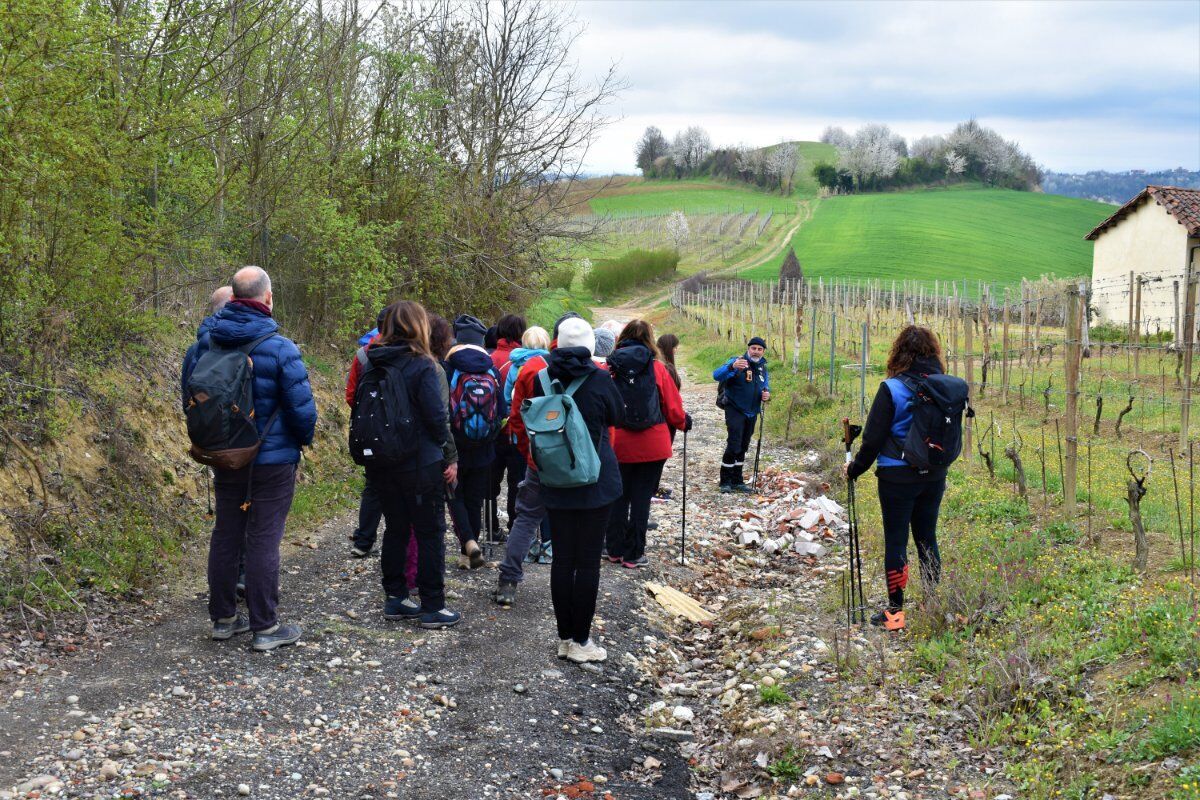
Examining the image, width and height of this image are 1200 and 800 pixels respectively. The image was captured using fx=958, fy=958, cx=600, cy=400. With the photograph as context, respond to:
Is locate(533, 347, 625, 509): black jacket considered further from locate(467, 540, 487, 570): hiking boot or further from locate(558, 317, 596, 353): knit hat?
locate(467, 540, 487, 570): hiking boot

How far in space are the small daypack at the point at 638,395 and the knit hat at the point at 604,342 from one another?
2.49 ft

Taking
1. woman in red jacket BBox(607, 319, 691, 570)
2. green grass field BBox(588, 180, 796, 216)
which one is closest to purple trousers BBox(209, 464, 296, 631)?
woman in red jacket BBox(607, 319, 691, 570)

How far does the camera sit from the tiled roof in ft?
99.3

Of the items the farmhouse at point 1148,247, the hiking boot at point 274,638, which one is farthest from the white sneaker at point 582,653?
the farmhouse at point 1148,247

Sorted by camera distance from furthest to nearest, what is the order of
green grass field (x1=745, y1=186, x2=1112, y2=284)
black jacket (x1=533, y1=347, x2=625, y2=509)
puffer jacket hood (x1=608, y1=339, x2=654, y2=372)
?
green grass field (x1=745, y1=186, x2=1112, y2=284) < puffer jacket hood (x1=608, y1=339, x2=654, y2=372) < black jacket (x1=533, y1=347, x2=625, y2=509)

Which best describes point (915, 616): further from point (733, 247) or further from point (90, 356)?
point (733, 247)

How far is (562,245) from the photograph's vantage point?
1686cm

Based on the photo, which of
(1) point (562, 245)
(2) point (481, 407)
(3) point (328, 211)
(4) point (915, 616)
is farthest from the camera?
(1) point (562, 245)

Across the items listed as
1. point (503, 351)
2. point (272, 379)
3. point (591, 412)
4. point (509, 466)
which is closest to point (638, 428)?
point (509, 466)

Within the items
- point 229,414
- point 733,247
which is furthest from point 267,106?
point 733,247

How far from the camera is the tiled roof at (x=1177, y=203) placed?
30.3 meters

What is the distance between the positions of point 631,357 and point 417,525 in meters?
2.30

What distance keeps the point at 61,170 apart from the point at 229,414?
221 cm

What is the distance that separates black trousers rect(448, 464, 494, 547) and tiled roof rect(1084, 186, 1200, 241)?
3024cm
